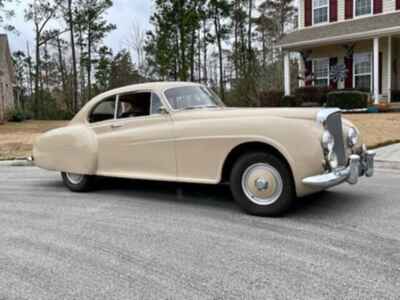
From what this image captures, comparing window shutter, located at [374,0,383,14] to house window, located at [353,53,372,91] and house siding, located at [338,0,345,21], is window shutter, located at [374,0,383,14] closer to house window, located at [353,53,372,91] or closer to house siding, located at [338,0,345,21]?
house siding, located at [338,0,345,21]

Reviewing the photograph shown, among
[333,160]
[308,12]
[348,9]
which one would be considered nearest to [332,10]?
[348,9]

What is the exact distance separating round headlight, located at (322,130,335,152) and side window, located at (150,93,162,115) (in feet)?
7.57

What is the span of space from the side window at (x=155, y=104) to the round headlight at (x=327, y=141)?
231cm

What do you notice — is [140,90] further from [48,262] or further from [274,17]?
[274,17]

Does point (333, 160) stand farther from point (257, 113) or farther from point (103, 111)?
point (103, 111)

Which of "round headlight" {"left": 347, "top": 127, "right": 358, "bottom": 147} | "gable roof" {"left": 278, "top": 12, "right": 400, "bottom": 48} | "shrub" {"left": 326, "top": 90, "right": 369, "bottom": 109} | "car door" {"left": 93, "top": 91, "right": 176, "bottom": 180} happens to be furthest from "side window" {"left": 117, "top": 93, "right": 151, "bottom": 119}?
"gable roof" {"left": 278, "top": 12, "right": 400, "bottom": 48}

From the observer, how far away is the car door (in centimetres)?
552

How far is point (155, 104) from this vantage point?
579cm

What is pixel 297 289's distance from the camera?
302 centimetres

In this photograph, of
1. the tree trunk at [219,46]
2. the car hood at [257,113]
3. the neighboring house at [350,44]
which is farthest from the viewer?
the tree trunk at [219,46]

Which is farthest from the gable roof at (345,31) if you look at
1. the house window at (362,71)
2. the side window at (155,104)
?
the side window at (155,104)

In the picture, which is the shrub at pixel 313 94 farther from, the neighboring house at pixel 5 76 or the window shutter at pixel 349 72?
the neighboring house at pixel 5 76

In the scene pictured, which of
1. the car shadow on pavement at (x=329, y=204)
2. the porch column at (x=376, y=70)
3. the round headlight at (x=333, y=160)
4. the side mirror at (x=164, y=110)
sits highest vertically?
the porch column at (x=376, y=70)

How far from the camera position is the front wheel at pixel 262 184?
470 cm
